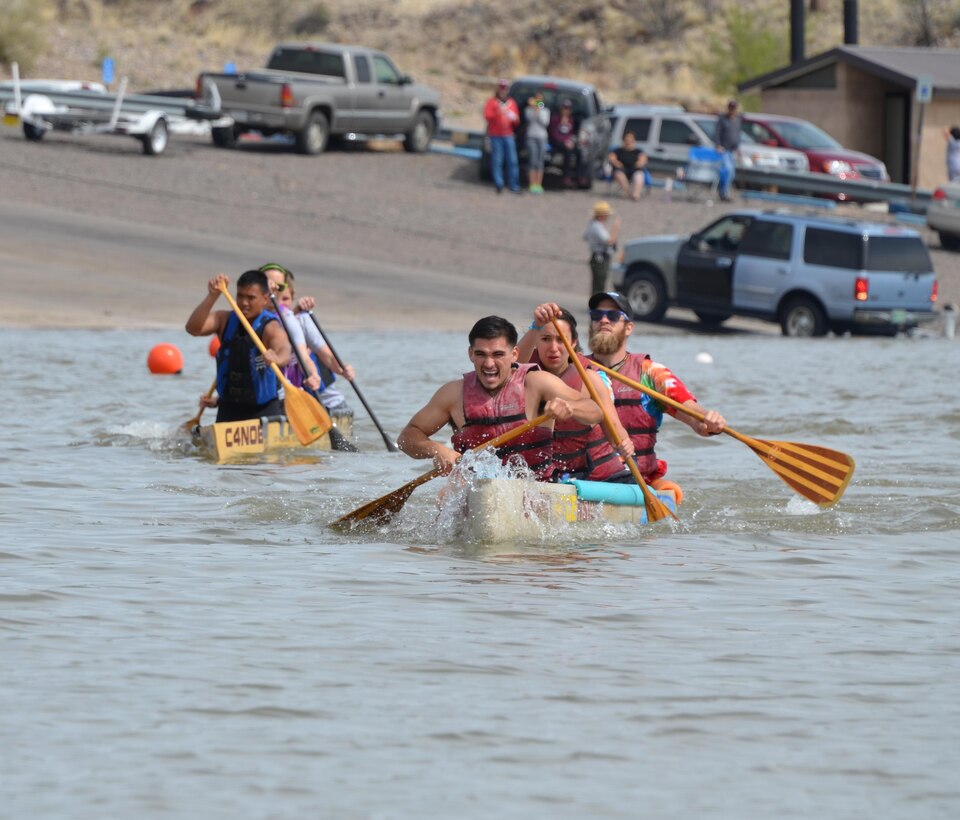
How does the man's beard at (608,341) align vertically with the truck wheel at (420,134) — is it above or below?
below

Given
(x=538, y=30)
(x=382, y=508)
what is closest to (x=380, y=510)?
(x=382, y=508)

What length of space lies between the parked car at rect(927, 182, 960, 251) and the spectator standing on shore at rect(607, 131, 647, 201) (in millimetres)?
4864

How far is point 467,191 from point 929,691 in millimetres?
26313

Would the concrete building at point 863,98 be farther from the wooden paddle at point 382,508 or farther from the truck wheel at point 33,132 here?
the wooden paddle at point 382,508

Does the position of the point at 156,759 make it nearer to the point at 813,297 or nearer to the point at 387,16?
the point at 813,297

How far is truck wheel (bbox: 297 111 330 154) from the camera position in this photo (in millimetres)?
33625

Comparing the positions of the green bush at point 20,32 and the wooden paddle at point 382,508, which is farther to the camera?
the green bush at point 20,32

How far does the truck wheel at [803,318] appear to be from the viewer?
24469 mm

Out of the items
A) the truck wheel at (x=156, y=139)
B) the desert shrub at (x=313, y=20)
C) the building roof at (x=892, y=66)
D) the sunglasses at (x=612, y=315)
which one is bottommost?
the sunglasses at (x=612, y=315)

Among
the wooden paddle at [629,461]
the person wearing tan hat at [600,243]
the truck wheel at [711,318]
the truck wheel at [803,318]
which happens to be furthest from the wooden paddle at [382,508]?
the truck wheel at [711,318]

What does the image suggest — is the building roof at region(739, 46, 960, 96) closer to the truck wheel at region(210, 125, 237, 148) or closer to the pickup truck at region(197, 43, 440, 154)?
the pickup truck at region(197, 43, 440, 154)

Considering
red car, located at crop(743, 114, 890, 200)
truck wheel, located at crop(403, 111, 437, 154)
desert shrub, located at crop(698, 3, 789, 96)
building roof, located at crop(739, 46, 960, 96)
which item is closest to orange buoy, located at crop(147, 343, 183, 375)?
truck wheel, located at crop(403, 111, 437, 154)

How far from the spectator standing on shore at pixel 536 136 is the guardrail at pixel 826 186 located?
111 inches

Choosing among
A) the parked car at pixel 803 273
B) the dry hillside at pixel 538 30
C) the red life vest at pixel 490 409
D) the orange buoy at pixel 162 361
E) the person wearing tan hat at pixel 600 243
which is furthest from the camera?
the dry hillside at pixel 538 30
